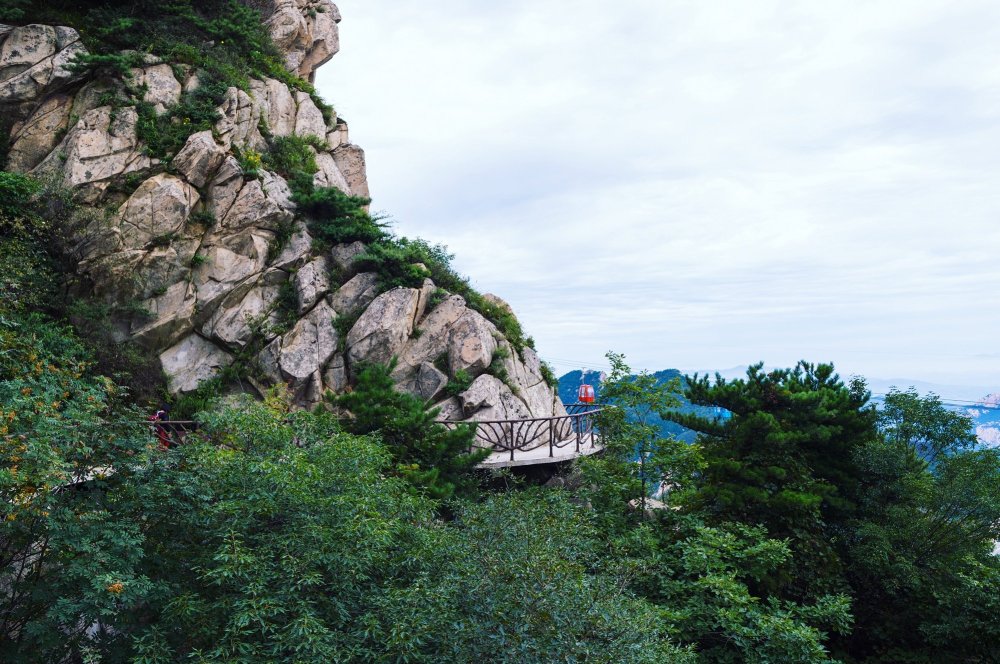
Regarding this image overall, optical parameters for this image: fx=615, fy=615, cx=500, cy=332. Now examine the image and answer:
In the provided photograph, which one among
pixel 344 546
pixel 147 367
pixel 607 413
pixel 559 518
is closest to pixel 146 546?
pixel 344 546

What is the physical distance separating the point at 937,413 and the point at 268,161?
18.8m

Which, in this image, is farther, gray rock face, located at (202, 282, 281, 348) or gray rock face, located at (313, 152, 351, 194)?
gray rock face, located at (313, 152, 351, 194)

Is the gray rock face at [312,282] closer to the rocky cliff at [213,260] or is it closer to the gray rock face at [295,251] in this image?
the rocky cliff at [213,260]

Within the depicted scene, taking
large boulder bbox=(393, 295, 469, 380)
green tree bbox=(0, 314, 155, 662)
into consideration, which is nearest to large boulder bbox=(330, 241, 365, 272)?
large boulder bbox=(393, 295, 469, 380)

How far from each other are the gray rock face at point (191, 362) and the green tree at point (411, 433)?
631 cm

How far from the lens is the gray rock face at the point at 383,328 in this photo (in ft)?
56.1

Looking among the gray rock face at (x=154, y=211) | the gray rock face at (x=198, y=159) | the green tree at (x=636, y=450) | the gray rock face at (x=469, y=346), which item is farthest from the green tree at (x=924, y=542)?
the gray rock face at (x=198, y=159)

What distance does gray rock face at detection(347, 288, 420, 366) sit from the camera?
674 inches

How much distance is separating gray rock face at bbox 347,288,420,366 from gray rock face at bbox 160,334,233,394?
338 cm

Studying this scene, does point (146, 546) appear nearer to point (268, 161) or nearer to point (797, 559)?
point (797, 559)

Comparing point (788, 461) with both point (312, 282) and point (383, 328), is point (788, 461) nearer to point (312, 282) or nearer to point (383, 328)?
point (383, 328)

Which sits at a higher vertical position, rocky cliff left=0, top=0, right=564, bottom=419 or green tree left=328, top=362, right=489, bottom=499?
rocky cliff left=0, top=0, right=564, bottom=419

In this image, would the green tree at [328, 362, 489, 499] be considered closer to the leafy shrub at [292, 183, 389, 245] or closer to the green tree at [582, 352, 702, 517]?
the green tree at [582, 352, 702, 517]

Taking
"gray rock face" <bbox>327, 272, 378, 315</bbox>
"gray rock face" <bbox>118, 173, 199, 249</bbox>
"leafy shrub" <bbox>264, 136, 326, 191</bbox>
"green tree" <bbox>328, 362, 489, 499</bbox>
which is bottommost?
"green tree" <bbox>328, 362, 489, 499</bbox>
